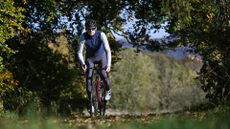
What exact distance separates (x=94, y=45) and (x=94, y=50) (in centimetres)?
12

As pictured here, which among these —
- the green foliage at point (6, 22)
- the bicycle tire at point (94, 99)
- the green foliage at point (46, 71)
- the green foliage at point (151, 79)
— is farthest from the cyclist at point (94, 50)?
the green foliage at point (151, 79)

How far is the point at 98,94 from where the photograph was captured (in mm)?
12383

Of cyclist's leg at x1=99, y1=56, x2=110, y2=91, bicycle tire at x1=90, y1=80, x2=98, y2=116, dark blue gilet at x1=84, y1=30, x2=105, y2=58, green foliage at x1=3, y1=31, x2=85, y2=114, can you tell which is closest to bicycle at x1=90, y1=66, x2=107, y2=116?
bicycle tire at x1=90, y1=80, x2=98, y2=116

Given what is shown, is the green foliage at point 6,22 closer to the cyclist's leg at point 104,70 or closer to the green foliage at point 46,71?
the green foliage at point 46,71

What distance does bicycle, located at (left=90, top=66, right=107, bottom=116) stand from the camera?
12305 millimetres

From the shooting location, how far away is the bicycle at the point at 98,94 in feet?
40.4

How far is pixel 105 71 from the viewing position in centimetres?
1198

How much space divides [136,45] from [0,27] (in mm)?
Answer: 8830

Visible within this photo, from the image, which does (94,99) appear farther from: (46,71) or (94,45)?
(46,71)

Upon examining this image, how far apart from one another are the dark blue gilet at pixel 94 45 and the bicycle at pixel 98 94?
0.50 m

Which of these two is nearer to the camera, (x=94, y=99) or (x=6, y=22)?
(x=94, y=99)

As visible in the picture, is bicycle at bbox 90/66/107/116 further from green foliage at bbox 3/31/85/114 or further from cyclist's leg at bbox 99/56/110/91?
green foliage at bbox 3/31/85/114

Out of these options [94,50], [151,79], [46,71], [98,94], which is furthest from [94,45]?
[151,79]

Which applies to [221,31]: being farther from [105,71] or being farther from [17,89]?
[17,89]
